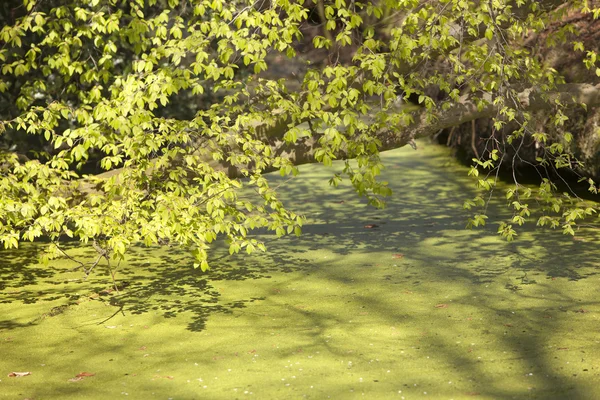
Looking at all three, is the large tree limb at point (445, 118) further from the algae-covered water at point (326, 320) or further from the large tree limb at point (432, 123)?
the algae-covered water at point (326, 320)

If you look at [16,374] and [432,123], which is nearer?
[16,374]

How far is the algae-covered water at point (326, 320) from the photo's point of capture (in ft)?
16.9

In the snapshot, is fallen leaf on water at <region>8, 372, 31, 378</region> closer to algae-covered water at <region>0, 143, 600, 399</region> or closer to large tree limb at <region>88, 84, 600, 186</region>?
algae-covered water at <region>0, 143, 600, 399</region>

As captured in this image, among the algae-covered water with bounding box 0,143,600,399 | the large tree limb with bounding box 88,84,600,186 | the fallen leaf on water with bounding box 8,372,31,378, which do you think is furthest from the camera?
the large tree limb with bounding box 88,84,600,186

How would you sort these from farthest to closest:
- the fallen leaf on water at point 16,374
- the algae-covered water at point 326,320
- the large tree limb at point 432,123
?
the large tree limb at point 432,123
the fallen leaf on water at point 16,374
the algae-covered water at point 326,320

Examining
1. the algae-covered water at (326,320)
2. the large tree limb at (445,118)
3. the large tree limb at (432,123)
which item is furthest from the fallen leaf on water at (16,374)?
the large tree limb at (445,118)

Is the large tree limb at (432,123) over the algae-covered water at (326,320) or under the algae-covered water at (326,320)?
over

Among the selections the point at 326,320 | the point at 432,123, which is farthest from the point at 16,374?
the point at 432,123

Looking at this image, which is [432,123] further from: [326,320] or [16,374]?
[16,374]

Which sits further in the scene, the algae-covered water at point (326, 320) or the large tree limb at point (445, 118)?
the large tree limb at point (445, 118)

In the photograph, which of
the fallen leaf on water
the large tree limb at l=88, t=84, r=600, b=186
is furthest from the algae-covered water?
the large tree limb at l=88, t=84, r=600, b=186

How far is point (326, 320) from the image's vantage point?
638 cm

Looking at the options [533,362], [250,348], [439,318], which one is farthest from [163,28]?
[533,362]

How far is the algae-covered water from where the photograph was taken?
5.14 metres
